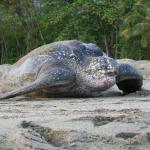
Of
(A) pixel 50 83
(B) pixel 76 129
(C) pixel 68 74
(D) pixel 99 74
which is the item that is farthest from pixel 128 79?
(B) pixel 76 129

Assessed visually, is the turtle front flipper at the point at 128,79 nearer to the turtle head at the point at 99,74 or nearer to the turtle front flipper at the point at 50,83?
the turtle head at the point at 99,74

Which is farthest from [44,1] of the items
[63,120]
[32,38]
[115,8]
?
[63,120]

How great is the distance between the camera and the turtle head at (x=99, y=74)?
679 centimetres

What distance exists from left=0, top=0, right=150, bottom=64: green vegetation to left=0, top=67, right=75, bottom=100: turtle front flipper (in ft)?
70.1

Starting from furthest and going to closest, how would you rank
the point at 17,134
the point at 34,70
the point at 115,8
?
the point at 115,8, the point at 34,70, the point at 17,134

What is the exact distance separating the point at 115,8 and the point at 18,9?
19.3ft

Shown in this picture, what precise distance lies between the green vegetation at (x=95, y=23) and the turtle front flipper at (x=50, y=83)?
21377 millimetres

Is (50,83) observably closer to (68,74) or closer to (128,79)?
(68,74)

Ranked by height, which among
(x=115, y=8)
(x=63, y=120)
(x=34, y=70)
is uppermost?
(x=63, y=120)

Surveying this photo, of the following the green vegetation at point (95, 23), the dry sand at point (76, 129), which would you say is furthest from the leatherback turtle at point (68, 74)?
the green vegetation at point (95, 23)

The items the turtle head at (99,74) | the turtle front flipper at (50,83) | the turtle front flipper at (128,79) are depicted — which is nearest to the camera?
the turtle front flipper at (50,83)

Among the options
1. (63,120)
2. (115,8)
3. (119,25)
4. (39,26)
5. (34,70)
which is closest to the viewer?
(63,120)

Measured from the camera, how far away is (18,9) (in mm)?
31406

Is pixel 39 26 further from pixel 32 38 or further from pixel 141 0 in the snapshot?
pixel 141 0
